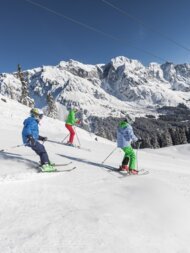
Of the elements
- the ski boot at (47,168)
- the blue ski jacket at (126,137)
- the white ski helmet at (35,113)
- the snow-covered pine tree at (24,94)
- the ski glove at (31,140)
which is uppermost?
the snow-covered pine tree at (24,94)

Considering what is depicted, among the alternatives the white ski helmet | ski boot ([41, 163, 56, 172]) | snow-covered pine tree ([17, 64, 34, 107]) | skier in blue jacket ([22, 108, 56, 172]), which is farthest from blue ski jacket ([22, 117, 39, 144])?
snow-covered pine tree ([17, 64, 34, 107])

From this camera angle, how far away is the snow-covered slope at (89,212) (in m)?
6.07

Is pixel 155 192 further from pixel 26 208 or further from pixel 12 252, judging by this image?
pixel 12 252

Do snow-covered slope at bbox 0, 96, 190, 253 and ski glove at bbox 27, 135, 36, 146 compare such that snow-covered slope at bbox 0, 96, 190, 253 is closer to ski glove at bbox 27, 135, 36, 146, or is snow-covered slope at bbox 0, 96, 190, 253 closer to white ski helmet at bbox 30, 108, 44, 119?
ski glove at bbox 27, 135, 36, 146

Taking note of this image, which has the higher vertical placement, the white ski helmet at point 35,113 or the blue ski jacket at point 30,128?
the white ski helmet at point 35,113

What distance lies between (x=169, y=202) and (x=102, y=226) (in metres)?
3.04

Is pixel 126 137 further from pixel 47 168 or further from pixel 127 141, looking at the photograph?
pixel 47 168

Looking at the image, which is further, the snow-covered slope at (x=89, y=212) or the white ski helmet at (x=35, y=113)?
the white ski helmet at (x=35, y=113)

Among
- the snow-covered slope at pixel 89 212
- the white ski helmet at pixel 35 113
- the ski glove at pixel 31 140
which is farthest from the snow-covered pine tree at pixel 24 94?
the ski glove at pixel 31 140

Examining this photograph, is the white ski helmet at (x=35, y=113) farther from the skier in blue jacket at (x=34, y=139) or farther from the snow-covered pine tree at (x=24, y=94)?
the snow-covered pine tree at (x=24, y=94)

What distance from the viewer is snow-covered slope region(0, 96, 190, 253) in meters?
6.07

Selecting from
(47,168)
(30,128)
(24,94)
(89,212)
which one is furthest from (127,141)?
(24,94)

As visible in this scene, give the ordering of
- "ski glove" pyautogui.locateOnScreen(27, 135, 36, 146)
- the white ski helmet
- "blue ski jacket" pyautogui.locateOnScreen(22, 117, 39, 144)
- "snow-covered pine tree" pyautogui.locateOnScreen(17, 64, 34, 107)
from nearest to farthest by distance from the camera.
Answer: "ski glove" pyautogui.locateOnScreen(27, 135, 36, 146) → "blue ski jacket" pyautogui.locateOnScreen(22, 117, 39, 144) → the white ski helmet → "snow-covered pine tree" pyautogui.locateOnScreen(17, 64, 34, 107)

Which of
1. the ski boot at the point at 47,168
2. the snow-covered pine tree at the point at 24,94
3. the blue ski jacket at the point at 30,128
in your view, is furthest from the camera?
the snow-covered pine tree at the point at 24,94
